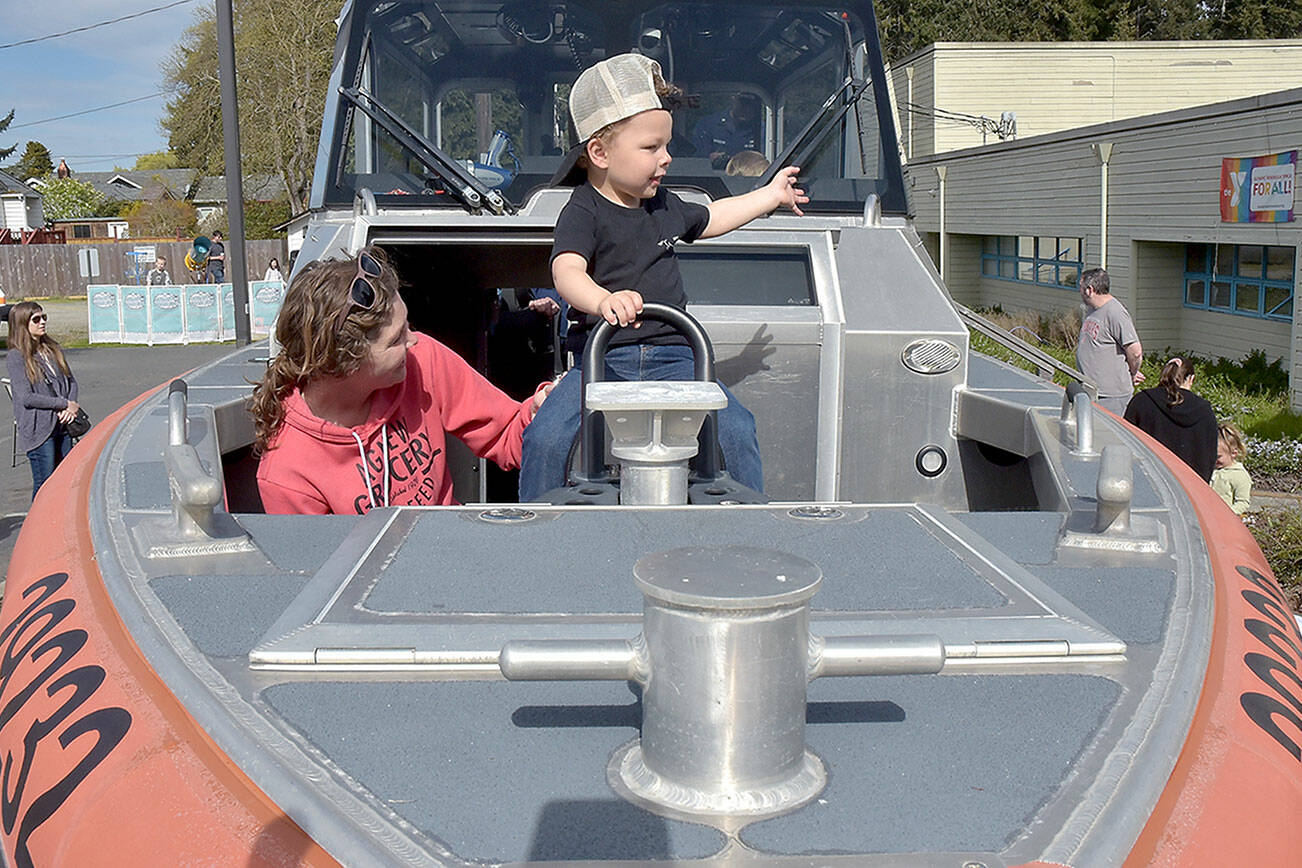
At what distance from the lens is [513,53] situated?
4289 mm

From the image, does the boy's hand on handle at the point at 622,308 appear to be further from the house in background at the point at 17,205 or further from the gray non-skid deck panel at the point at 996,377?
the house in background at the point at 17,205

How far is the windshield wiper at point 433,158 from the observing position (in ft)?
12.3

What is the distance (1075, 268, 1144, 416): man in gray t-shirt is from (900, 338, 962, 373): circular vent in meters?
5.41

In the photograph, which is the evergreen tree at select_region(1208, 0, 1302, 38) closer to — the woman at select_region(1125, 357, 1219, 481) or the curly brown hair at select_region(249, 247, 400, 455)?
the woman at select_region(1125, 357, 1219, 481)

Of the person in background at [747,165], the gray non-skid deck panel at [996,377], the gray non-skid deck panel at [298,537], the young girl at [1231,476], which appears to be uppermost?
the person in background at [747,165]

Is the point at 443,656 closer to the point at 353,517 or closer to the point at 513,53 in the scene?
the point at 353,517

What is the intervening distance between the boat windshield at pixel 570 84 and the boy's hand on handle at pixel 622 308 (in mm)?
1672

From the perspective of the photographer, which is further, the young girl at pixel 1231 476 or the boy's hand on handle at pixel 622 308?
the young girl at pixel 1231 476

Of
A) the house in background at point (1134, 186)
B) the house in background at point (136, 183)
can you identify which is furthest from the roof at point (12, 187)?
the house in background at point (1134, 186)

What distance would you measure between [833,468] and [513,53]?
6.61 ft

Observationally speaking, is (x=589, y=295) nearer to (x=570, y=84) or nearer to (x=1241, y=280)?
(x=570, y=84)

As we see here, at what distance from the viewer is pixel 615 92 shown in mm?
2695

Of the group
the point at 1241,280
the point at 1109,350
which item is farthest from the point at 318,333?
the point at 1241,280

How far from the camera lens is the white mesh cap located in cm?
269
